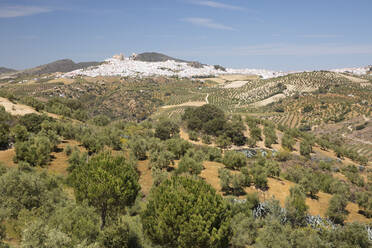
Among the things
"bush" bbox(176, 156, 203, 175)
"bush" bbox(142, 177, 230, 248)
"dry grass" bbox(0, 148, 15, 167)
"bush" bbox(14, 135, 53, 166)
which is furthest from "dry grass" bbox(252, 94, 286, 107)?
"bush" bbox(142, 177, 230, 248)

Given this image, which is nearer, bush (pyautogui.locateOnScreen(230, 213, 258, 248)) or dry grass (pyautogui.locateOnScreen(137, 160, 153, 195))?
bush (pyautogui.locateOnScreen(230, 213, 258, 248))

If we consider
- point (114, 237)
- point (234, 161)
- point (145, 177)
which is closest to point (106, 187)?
point (114, 237)

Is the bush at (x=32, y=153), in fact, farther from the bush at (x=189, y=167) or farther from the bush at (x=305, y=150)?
the bush at (x=305, y=150)

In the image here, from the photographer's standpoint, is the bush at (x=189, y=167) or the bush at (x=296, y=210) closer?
the bush at (x=296, y=210)

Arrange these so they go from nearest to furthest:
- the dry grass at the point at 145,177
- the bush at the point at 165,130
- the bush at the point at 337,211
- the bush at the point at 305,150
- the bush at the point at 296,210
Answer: the bush at the point at 296,210 → the bush at the point at 337,211 → the dry grass at the point at 145,177 → the bush at the point at 305,150 → the bush at the point at 165,130

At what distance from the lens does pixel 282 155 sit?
69.3 meters

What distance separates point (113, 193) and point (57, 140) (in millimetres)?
37243

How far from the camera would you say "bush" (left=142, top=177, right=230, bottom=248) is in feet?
62.6

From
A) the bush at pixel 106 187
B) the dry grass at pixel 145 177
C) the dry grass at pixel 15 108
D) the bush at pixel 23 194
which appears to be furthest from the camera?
the dry grass at pixel 15 108

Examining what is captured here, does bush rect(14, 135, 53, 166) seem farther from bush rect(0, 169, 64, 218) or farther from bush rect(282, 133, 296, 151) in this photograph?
bush rect(282, 133, 296, 151)

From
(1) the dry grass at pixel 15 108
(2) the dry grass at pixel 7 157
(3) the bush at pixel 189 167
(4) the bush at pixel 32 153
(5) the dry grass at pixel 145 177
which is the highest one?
(1) the dry grass at pixel 15 108

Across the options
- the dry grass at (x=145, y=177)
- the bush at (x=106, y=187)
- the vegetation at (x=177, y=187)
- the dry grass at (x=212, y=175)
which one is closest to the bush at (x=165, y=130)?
the vegetation at (x=177, y=187)

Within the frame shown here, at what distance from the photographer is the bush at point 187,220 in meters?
19.1

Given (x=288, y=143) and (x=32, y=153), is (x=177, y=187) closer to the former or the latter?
(x=32, y=153)
